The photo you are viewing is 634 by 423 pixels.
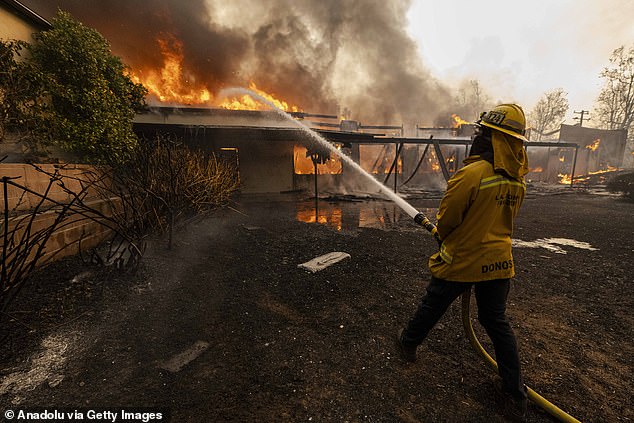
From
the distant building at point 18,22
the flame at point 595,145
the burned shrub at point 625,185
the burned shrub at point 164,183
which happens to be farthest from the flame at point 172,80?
the flame at point 595,145

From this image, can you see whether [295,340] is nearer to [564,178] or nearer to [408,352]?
[408,352]

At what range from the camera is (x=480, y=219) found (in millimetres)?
2223

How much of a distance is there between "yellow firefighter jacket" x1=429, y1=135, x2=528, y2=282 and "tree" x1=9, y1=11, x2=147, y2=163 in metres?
7.42

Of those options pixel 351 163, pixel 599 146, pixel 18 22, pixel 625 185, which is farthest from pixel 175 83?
pixel 599 146

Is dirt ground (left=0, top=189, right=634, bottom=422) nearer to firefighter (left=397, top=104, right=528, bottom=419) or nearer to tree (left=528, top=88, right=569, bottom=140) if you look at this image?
firefighter (left=397, top=104, right=528, bottom=419)

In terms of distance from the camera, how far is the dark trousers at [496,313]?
7.33 feet

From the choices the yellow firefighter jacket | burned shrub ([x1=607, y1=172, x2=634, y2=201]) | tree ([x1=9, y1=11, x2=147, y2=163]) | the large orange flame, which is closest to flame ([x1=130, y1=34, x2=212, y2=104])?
the large orange flame

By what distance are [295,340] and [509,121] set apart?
3024 mm

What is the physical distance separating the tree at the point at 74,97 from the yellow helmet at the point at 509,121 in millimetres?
7544

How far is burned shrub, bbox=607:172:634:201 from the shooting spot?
15.5 meters

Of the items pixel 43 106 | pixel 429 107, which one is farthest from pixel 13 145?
pixel 429 107

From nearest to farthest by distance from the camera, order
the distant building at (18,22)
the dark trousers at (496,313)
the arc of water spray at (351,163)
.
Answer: the dark trousers at (496,313), the arc of water spray at (351,163), the distant building at (18,22)

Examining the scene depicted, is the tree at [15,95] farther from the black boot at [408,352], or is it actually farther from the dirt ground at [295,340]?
the black boot at [408,352]

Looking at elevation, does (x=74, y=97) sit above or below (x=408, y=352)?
above
